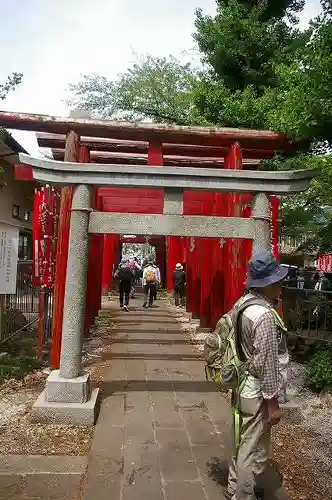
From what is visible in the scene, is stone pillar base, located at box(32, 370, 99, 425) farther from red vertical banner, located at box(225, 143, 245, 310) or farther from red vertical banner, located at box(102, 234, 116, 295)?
red vertical banner, located at box(102, 234, 116, 295)

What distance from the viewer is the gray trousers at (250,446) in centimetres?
338

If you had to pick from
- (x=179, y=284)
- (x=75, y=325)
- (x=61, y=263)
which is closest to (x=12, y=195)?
(x=61, y=263)

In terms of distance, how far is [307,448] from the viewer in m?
5.04

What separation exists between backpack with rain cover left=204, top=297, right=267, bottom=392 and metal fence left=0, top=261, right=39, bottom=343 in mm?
5778

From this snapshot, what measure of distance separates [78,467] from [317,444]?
2.57m

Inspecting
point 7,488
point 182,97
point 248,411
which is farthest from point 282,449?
point 182,97

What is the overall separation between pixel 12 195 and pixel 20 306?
109 inches

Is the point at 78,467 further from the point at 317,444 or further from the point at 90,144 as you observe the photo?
the point at 90,144

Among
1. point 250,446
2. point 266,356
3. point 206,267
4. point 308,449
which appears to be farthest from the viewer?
point 206,267

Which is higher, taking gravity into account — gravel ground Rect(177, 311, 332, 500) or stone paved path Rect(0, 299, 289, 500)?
stone paved path Rect(0, 299, 289, 500)

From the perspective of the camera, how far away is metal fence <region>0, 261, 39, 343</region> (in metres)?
8.79

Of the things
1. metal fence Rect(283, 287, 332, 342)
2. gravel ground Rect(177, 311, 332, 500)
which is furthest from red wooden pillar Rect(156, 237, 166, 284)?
gravel ground Rect(177, 311, 332, 500)

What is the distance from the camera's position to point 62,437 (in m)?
5.00

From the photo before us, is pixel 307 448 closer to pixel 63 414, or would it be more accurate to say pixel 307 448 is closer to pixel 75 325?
pixel 63 414
